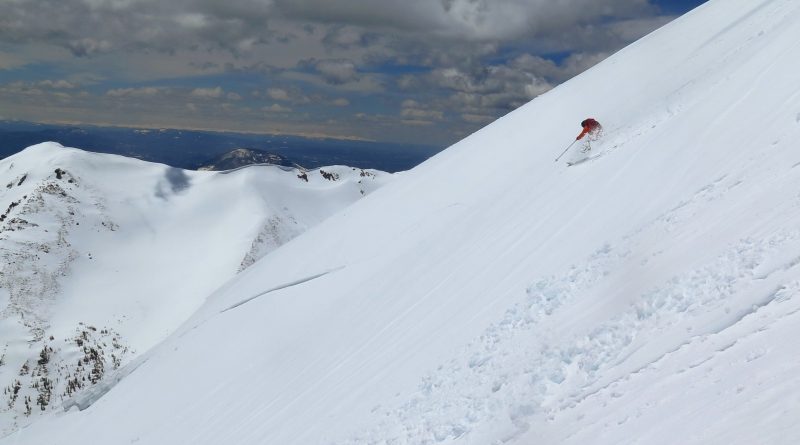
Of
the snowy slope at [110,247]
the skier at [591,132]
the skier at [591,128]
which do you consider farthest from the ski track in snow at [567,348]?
the snowy slope at [110,247]

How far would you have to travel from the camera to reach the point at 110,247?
118 metres

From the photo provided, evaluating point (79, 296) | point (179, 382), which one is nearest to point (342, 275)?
point (179, 382)

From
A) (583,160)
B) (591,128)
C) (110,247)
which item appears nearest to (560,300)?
(583,160)

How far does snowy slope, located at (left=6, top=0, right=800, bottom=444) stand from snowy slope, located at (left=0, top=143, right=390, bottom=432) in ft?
179

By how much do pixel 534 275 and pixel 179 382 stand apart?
16.4 metres

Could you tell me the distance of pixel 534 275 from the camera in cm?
1373

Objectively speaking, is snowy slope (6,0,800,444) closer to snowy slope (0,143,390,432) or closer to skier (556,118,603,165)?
skier (556,118,603,165)

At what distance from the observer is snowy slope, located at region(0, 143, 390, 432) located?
261 feet

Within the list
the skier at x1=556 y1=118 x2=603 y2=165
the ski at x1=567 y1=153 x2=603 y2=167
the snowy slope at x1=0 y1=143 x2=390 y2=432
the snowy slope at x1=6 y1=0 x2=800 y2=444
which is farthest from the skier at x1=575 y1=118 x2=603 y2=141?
the snowy slope at x1=0 y1=143 x2=390 y2=432

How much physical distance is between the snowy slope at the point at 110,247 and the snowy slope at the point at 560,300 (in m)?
54.6

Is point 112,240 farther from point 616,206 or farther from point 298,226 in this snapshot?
point 616,206

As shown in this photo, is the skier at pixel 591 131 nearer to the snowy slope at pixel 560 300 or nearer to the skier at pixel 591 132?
the skier at pixel 591 132

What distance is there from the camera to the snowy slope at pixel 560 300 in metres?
7.62

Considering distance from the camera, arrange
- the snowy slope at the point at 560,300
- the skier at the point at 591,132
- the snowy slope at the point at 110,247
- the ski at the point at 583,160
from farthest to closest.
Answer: the snowy slope at the point at 110,247, the skier at the point at 591,132, the ski at the point at 583,160, the snowy slope at the point at 560,300
